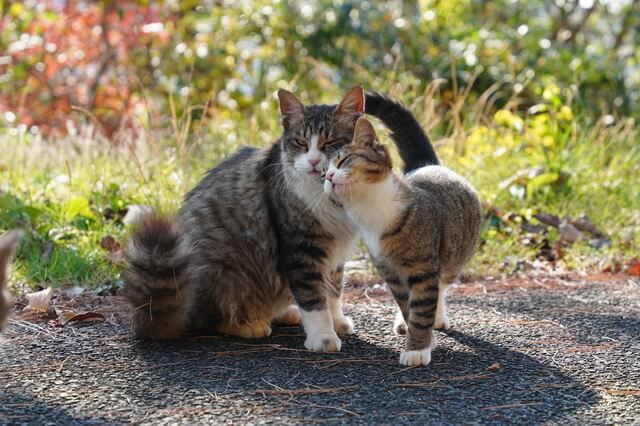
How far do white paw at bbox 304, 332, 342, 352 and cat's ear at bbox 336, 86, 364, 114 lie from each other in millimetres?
972

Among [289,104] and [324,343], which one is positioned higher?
[289,104]

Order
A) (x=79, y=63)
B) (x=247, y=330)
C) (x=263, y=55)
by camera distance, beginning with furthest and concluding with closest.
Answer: (x=79, y=63) → (x=263, y=55) → (x=247, y=330)

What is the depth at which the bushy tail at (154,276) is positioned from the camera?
3154mm

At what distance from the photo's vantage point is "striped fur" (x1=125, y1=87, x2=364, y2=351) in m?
3.20

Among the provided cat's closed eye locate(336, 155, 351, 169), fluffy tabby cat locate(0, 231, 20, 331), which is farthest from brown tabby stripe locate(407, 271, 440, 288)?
fluffy tabby cat locate(0, 231, 20, 331)

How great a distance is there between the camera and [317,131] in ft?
11.3

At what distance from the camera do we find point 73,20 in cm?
918

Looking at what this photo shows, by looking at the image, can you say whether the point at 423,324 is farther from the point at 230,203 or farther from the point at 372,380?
the point at 230,203

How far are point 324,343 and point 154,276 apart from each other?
0.73 meters

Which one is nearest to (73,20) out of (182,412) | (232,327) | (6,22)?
(6,22)

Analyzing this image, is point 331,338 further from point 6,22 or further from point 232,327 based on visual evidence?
point 6,22

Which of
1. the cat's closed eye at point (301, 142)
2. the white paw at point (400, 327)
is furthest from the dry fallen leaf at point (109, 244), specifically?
the white paw at point (400, 327)

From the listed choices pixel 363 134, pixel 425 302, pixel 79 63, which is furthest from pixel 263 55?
pixel 425 302

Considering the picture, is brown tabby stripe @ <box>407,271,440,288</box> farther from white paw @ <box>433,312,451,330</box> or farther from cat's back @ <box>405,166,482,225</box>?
white paw @ <box>433,312,451,330</box>
